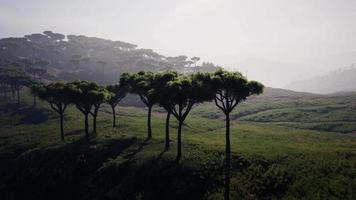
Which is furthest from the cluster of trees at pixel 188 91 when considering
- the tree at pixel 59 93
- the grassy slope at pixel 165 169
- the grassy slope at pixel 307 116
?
the grassy slope at pixel 307 116

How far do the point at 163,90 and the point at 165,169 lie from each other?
12.5 metres

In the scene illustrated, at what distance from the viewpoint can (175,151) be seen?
168 feet

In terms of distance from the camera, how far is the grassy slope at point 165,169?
38062 mm

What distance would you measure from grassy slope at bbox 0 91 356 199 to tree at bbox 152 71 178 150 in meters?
4.22

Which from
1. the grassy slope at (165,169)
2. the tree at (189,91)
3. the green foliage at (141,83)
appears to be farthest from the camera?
the green foliage at (141,83)

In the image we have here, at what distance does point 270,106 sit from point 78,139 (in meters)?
89.7

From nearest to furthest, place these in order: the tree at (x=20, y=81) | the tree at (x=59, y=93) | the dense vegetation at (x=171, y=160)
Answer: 1. the dense vegetation at (x=171, y=160)
2. the tree at (x=59, y=93)
3. the tree at (x=20, y=81)

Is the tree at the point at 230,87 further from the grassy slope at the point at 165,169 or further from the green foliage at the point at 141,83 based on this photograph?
the green foliage at the point at 141,83

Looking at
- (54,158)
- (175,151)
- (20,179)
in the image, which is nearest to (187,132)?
(175,151)

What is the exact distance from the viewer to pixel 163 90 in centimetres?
4972

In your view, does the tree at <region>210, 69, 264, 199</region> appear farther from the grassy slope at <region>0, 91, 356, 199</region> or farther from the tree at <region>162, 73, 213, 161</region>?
the grassy slope at <region>0, 91, 356, 199</region>

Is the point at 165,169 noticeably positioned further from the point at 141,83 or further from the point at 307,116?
the point at 307,116

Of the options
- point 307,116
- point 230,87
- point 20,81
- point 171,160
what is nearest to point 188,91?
point 230,87

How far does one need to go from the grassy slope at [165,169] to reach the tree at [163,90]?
166 inches
